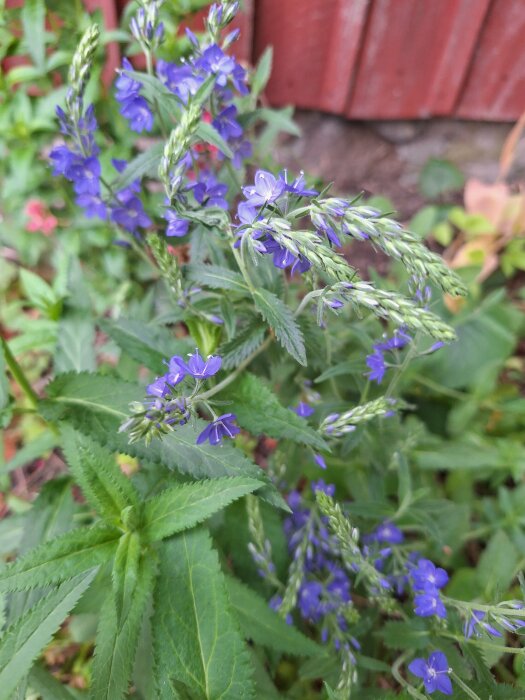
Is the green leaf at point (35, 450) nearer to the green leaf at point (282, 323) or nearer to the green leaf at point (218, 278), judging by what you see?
the green leaf at point (218, 278)

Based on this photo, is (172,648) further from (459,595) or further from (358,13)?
(358,13)

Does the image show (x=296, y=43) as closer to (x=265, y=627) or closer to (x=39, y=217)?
(x=39, y=217)

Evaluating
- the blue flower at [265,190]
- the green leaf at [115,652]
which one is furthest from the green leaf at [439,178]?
the green leaf at [115,652]

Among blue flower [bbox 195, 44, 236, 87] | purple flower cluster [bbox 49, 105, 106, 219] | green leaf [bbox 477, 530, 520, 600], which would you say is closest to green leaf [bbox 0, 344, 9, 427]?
purple flower cluster [bbox 49, 105, 106, 219]

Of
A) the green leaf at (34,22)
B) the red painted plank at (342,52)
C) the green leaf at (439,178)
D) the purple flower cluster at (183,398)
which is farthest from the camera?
the green leaf at (439,178)

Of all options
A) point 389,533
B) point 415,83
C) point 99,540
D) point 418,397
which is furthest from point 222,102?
point 415,83

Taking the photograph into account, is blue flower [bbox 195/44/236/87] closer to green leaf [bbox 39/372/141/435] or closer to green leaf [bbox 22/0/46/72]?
green leaf [bbox 39/372/141/435]

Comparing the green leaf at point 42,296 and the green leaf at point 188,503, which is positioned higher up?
the green leaf at point 188,503
